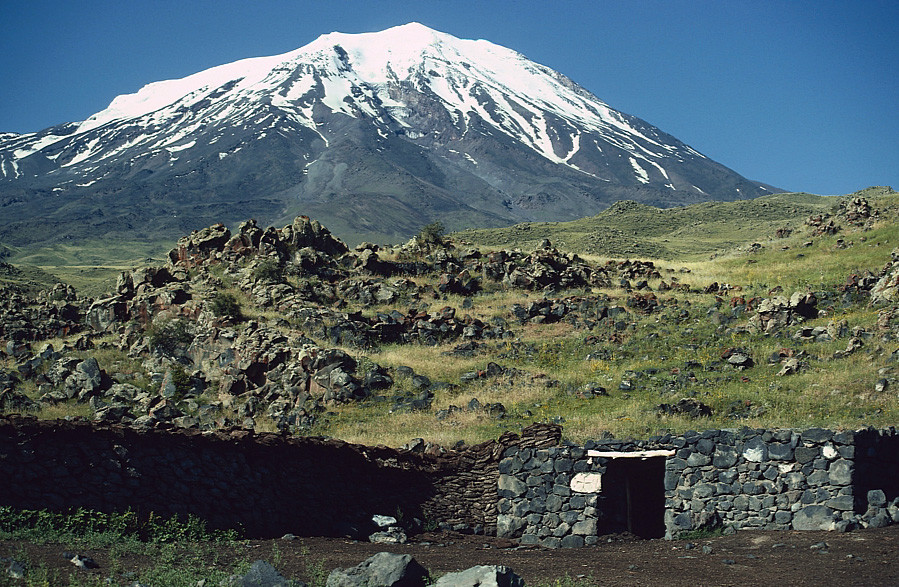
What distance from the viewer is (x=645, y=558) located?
1242 centimetres

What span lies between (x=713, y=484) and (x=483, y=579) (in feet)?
22.7

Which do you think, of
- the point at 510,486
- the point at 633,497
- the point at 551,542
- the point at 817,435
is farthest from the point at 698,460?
the point at 510,486

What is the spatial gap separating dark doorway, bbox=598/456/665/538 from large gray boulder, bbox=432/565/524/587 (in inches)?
234

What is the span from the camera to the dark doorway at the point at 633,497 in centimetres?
1479

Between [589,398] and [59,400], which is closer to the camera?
[589,398]

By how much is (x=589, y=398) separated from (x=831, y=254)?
2501 cm

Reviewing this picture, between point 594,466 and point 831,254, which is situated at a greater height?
point 831,254

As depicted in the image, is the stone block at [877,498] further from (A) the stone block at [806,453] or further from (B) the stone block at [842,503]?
(A) the stone block at [806,453]

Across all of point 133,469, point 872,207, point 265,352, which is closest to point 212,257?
point 265,352

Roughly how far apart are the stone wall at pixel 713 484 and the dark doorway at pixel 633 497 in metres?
0.03

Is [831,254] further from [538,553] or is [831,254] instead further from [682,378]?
[538,553]

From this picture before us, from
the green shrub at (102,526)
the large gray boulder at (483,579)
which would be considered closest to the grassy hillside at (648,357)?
the green shrub at (102,526)

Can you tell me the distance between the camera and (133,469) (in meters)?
12.5

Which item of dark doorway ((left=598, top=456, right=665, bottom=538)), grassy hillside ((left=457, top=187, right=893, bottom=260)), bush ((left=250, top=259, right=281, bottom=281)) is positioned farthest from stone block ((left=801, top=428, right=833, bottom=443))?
grassy hillside ((left=457, top=187, right=893, bottom=260))
